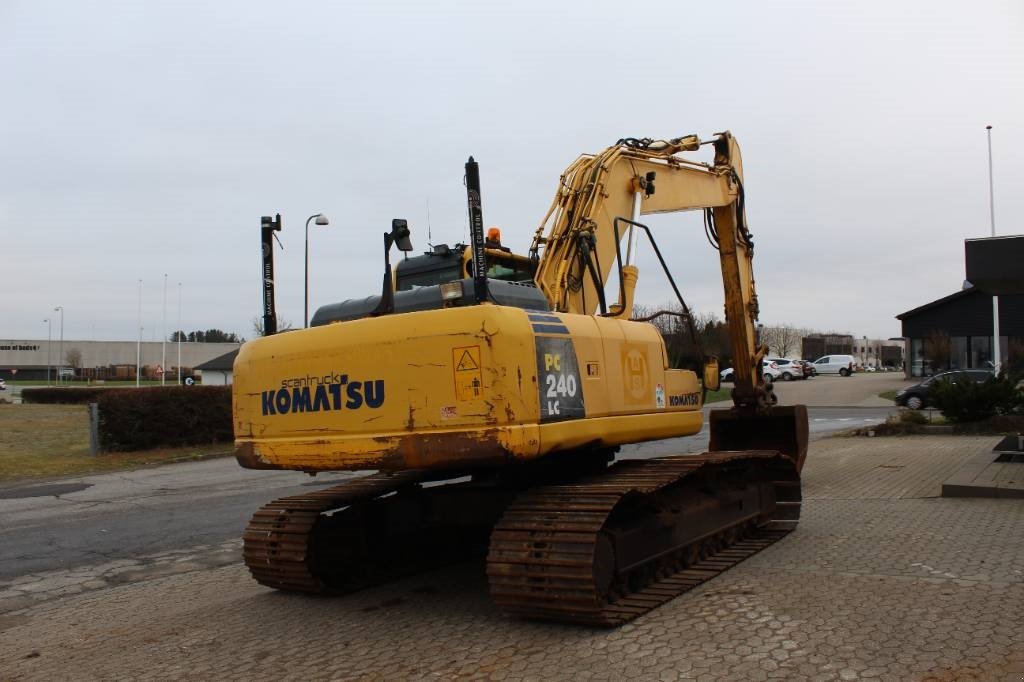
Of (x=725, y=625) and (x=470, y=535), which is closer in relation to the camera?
(x=725, y=625)

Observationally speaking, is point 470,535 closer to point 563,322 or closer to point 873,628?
point 563,322

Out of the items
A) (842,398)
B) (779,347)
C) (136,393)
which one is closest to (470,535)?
(136,393)

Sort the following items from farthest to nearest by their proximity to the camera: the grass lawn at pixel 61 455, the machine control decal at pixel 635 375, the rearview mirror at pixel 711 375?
the grass lawn at pixel 61 455
the rearview mirror at pixel 711 375
the machine control decal at pixel 635 375

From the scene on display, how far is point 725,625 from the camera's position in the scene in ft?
17.0

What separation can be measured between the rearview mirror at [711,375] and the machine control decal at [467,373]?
2948mm

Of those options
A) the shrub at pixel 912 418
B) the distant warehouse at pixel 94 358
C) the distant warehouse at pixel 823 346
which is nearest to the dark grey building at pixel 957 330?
the shrub at pixel 912 418

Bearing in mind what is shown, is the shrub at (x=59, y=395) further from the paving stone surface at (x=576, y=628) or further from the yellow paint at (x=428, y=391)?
the yellow paint at (x=428, y=391)

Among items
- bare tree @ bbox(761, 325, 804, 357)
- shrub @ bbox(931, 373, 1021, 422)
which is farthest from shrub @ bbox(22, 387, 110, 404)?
bare tree @ bbox(761, 325, 804, 357)

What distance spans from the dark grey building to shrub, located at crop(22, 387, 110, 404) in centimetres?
4415

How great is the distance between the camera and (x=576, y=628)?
5285 mm

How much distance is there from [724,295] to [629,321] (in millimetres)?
4000

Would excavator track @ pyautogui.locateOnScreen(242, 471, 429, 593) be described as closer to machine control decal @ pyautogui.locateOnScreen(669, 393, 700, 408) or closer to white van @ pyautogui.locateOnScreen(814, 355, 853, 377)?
machine control decal @ pyautogui.locateOnScreen(669, 393, 700, 408)

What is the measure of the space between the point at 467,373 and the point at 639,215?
127 inches

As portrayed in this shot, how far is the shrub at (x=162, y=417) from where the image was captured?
20.8 m
